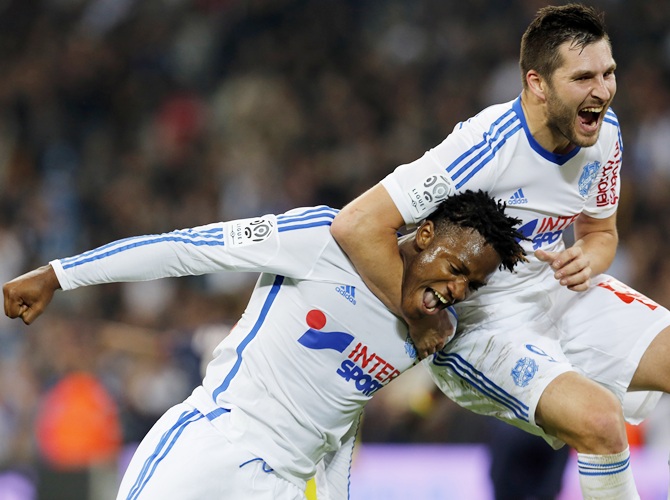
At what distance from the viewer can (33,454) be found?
298 inches

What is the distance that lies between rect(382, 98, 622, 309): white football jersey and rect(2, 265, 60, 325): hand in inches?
43.9

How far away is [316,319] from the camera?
3420 millimetres

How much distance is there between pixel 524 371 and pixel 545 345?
0.59ft

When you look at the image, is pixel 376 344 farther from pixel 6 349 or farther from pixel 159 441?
pixel 6 349

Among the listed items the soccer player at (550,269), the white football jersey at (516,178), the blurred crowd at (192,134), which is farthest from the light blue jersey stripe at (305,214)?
the blurred crowd at (192,134)

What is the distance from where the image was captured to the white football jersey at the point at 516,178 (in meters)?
3.38

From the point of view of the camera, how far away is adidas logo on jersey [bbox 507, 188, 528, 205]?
3564mm

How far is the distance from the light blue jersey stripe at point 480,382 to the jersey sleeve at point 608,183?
2.41ft

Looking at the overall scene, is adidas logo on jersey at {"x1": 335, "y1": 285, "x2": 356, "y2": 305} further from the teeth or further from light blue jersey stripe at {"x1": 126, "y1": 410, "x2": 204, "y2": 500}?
light blue jersey stripe at {"x1": 126, "y1": 410, "x2": 204, "y2": 500}

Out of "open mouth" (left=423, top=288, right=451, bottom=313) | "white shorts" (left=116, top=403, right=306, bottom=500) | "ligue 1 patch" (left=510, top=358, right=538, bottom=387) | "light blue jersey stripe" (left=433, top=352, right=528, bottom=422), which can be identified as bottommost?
"light blue jersey stripe" (left=433, top=352, right=528, bottom=422)

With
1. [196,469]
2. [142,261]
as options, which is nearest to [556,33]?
[142,261]

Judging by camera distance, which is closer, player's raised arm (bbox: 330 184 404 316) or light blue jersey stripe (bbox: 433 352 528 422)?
player's raised arm (bbox: 330 184 404 316)

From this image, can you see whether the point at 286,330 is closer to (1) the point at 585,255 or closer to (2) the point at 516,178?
→ (2) the point at 516,178

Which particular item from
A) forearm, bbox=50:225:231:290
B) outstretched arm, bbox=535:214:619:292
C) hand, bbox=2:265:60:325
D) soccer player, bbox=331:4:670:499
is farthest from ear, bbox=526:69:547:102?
hand, bbox=2:265:60:325
